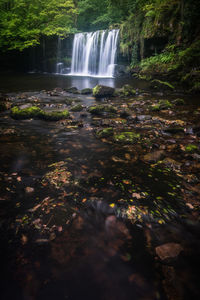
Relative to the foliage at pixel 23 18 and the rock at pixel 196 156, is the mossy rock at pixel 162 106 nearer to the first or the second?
the rock at pixel 196 156

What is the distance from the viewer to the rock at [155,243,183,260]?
5.26ft

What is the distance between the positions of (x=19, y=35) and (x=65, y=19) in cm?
728

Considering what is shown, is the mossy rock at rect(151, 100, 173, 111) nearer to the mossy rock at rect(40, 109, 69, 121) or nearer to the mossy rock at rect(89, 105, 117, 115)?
the mossy rock at rect(89, 105, 117, 115)

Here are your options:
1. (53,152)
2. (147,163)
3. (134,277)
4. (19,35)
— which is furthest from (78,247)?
(19,35)

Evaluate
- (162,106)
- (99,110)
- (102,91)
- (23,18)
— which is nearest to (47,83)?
(102,91)

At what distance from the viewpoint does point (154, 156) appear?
3.37 metres

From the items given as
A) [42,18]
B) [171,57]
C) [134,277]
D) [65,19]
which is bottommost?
[134,277]

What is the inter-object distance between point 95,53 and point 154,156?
1973cm

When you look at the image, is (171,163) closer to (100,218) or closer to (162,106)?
(100,218)

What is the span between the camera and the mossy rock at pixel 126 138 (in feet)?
13.4

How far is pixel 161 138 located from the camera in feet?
14.2

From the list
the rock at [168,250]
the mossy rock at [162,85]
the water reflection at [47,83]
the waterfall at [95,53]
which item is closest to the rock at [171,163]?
the rock at [168,250]

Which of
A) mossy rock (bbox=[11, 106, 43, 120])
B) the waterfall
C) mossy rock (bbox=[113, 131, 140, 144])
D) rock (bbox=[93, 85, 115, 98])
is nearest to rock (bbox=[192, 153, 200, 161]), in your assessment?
mossy rock (bbox=[113, 131, 140, 144])

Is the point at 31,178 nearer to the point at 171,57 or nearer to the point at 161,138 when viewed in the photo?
the point at 161,138
